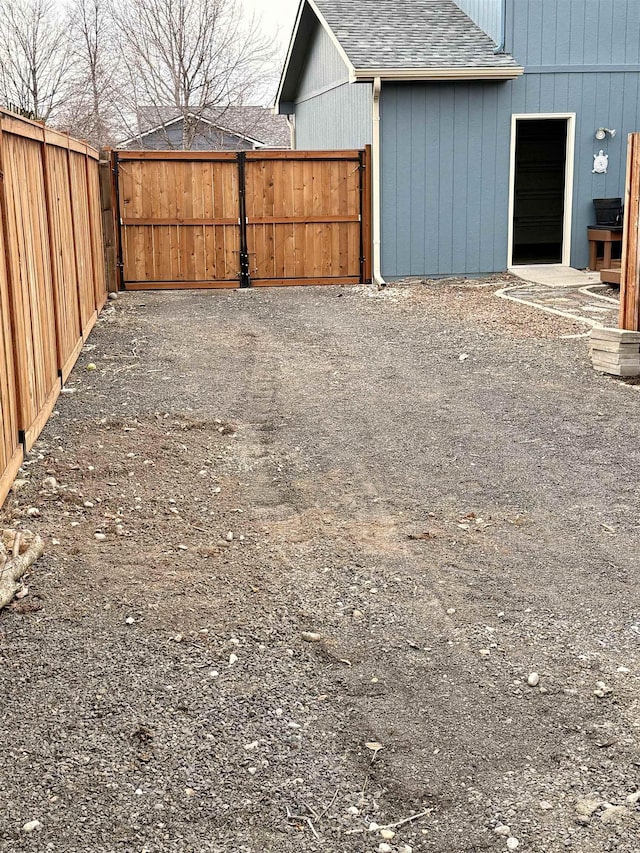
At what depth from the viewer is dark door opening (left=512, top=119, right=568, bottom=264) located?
17.2 meters

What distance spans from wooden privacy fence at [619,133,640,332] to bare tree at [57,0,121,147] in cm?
2860

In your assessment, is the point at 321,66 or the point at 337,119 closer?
the point at 337,119

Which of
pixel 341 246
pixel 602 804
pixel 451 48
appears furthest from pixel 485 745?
pixel 451 48

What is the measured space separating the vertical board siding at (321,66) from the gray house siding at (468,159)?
1.97 metres

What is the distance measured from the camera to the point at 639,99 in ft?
47.4

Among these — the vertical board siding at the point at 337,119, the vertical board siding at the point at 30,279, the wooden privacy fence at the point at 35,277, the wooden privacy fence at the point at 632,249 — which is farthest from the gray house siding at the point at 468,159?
the vertical board siding at the point at 30,279

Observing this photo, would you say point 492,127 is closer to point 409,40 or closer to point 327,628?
point 409,40

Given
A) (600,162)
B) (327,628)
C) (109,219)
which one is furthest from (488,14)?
(327,628)

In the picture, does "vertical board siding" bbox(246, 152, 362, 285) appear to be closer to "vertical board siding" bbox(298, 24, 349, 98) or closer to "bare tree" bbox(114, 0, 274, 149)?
"vertical board siding" bbox(298, 24, 349, 98)

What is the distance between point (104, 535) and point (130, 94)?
→ 32.0 m

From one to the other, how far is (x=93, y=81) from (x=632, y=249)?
29.9 meters

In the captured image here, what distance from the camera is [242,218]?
14070 millimetres

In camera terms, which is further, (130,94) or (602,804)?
(130,94)

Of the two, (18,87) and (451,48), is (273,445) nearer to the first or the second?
(451,48)
